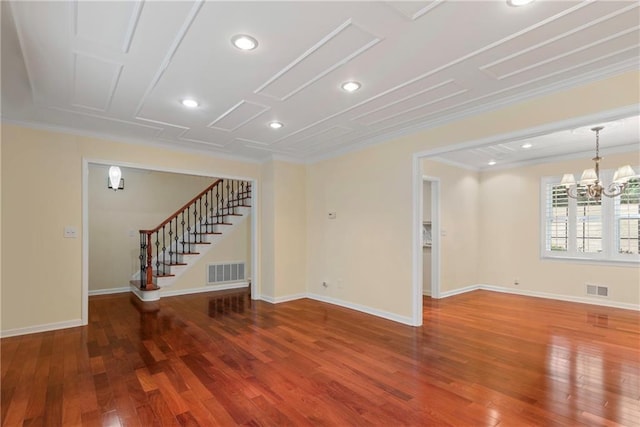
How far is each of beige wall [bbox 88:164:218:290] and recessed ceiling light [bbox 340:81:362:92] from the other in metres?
5.59

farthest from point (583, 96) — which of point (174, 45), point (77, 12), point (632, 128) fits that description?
point (77, 12)

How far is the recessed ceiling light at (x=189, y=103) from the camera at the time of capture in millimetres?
3416

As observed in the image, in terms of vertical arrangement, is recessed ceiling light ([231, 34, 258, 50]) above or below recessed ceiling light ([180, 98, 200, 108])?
above

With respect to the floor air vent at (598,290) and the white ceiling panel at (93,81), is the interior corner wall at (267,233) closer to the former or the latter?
the white ceiling panel at (93,81)

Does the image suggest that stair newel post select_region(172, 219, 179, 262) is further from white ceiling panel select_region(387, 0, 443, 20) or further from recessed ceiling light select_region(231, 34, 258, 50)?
white ceiling panel select_region(387, 0, 443, 20)

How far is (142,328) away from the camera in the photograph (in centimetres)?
426

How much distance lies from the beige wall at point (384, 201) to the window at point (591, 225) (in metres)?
1.80

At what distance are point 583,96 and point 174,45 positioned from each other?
3.53 metres

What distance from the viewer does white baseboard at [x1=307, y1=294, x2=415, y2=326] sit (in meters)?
4.48

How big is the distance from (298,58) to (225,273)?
5.60 meters

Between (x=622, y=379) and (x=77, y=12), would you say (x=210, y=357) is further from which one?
(x=622, y=379)

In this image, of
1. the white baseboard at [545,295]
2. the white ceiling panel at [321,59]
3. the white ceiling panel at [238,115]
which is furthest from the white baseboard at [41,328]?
the white baseboard at [545,295]

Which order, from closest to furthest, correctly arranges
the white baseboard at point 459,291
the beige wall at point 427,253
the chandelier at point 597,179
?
the chandelier at point 597,179 → the white baseboard at point 459,291 → the beige wall at point 427,253

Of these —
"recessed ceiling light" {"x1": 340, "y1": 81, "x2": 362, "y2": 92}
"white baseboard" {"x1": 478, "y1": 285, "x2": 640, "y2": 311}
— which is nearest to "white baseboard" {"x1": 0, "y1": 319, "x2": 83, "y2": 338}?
"recessed ceiling light" {"x1": 340, "y1": 81, "x2": 362, "y2": 92}
